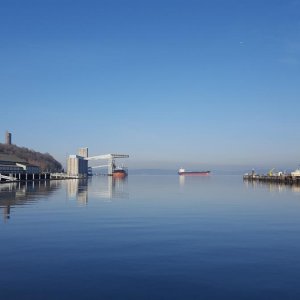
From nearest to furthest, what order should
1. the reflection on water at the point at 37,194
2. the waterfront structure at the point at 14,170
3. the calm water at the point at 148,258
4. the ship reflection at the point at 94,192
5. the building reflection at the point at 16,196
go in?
the calm water at the point at 148,258 → the building reflection at the point at 16,196 → the reflection on water at the point at 37,194 → the ship reflection at the point at 94,192 → the waterfront structure at the point at 14,170

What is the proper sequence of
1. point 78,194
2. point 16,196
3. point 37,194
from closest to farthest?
point 16,196
point 37,194
point 78,194

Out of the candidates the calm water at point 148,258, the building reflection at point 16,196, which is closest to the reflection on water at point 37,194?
the building reflection at point 16,196

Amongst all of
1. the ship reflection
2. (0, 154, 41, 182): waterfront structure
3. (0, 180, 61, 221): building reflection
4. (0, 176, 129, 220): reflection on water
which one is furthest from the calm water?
(0, 154, 41, 182): waterfront structure

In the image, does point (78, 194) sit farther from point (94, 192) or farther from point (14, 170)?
point (14, 170)

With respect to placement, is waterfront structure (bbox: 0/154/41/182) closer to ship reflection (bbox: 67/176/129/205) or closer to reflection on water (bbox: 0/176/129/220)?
ship reflection (bbox: 67/176/129/205)

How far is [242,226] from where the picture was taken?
24766 millimetres

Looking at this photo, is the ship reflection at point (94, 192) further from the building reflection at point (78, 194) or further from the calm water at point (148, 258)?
the calm water at point (148, 258)

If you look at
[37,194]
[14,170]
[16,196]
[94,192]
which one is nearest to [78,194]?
[37,194]

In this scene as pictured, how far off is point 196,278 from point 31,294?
498cm

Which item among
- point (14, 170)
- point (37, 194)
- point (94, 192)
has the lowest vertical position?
point (94, 192)

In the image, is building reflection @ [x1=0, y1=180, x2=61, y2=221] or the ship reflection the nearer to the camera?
building reflection @ [x1=0, y1=180, x2=61, y2=221]

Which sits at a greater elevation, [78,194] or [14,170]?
[14,170]

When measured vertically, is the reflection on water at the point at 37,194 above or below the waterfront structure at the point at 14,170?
below

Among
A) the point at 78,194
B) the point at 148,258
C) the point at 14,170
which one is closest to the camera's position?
the point at 148,258
